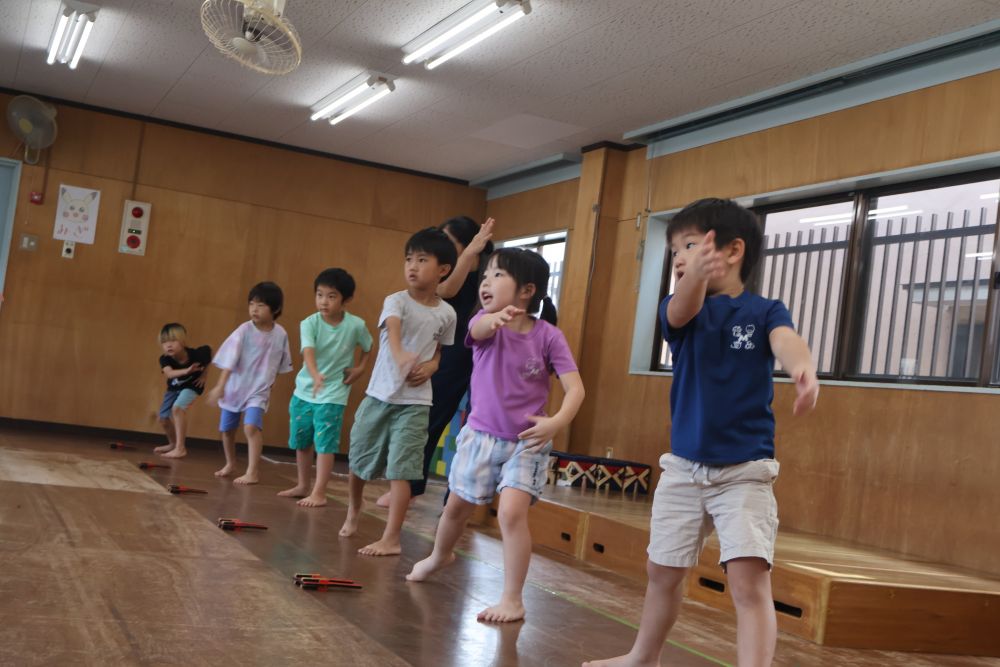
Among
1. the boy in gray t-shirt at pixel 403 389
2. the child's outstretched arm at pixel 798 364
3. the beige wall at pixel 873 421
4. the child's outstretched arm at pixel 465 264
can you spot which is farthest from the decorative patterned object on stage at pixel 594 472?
the child's outstretched arm at pixel 798 364

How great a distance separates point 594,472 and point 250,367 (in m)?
2.20

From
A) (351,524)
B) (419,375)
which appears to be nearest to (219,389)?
(351,524)

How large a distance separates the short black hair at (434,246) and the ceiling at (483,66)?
1.72 metres

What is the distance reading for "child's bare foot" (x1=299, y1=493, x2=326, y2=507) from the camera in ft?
15.2

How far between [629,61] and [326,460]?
275 centimetres

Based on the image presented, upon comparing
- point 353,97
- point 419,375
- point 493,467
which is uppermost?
point 353,97

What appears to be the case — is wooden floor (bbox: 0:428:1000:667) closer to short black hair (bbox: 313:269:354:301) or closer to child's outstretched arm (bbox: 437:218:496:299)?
child's outstretched arm (bbox: 437:218:496:299)

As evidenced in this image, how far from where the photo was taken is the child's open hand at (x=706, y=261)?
1.85m

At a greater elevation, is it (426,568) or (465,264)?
(465,264)

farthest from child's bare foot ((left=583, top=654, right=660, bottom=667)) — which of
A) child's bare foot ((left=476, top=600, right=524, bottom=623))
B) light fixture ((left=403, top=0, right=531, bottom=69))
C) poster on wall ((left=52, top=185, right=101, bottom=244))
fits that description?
poster on wall ((left=52, top=185, right=101, bottom=244))

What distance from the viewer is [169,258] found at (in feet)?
26.6

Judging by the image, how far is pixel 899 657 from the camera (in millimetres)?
3008

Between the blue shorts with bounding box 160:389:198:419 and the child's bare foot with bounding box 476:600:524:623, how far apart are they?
176 inches

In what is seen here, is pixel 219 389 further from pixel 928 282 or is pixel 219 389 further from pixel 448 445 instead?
pixel 928 282
